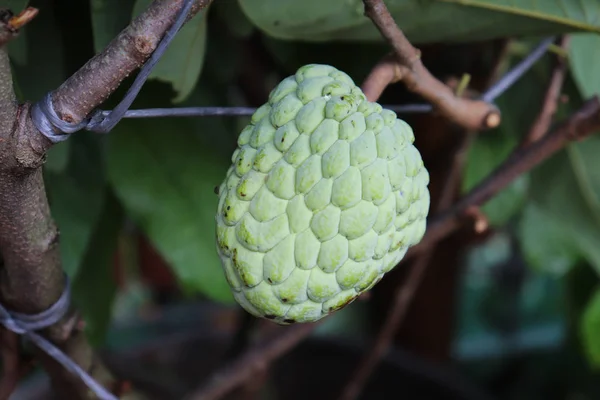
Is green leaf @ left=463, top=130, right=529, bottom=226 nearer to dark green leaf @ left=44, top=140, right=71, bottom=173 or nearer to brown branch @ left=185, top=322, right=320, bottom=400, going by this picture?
brown branch @ left=185, top=322, right=320, bottom=400

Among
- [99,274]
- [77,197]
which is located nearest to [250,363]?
[99,274]

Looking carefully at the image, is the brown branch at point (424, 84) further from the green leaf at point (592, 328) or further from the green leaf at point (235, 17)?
the green leaf at point (592, 328)

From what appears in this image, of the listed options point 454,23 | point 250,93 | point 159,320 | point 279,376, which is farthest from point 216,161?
point 159,320

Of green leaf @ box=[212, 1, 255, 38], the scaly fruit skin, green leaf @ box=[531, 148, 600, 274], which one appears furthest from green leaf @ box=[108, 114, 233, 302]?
green leaf @ box=[531, 148, 600, 274]

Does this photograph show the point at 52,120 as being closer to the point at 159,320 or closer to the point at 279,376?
the point at 279,376

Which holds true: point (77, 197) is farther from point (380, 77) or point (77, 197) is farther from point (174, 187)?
point (380, 77)
